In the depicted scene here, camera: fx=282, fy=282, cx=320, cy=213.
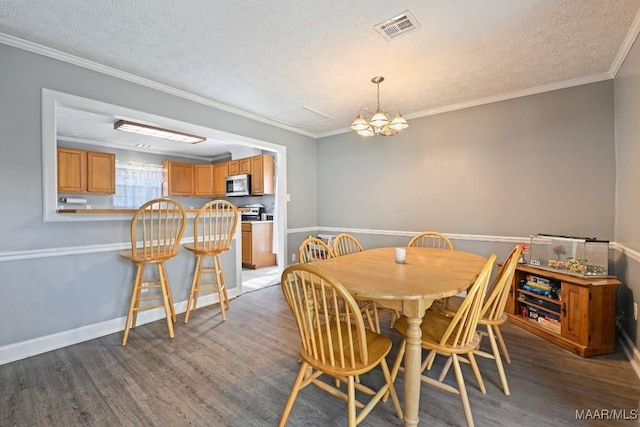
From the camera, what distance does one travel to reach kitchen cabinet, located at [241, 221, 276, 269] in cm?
526

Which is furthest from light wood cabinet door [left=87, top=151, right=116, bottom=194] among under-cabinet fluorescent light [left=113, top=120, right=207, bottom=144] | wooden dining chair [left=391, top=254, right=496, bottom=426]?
wooden dining chair [left=391, top=254, right=496, bottom=426]

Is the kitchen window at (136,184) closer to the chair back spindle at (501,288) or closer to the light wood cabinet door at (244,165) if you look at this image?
the light wood cabinet door at (244,165)

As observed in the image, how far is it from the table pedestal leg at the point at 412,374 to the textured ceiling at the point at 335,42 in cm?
196

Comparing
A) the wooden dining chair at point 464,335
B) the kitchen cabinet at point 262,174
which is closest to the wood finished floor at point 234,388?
the wooden dining chair at point 464,335

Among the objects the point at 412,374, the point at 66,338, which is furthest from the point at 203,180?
the point at 412,374

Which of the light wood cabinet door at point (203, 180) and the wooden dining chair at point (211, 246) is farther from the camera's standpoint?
the light wood cabinet door at point (203, 180)

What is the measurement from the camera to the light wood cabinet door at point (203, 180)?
21.1 ft

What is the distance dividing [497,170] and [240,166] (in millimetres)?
4473

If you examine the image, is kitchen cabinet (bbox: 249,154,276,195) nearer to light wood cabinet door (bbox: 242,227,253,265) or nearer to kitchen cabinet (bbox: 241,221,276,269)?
kitchen cabinet (bbox: 241,221,276,269)

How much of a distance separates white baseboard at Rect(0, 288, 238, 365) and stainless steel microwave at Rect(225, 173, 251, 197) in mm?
3016

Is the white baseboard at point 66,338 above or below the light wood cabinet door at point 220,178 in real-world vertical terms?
below

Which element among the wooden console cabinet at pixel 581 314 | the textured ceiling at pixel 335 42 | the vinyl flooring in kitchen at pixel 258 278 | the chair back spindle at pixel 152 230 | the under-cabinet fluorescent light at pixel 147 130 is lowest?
the vinyl flooring in kitchen at pixel 258 278

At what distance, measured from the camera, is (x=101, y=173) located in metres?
5.08
